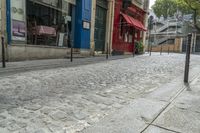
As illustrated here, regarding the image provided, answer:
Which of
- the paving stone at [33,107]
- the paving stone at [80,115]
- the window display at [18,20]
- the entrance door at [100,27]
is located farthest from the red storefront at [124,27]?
the paving stone at [80,115]

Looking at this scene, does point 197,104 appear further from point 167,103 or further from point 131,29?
point 131,29

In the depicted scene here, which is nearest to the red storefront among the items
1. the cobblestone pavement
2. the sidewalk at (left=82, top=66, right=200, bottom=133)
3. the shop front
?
the shop front

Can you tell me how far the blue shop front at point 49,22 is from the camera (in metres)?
9.44

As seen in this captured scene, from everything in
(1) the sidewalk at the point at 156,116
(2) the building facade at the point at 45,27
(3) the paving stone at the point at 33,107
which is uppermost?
(2) the building facade at the point at 45,27

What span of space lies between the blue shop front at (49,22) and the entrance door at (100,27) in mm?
1452

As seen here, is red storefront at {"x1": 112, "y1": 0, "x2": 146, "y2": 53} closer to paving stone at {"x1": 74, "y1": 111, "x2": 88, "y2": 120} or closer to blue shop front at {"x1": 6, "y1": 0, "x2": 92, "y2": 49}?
blue shop front at {"x1": 6, "y1": 0, "x2": 92, "y2": 49}

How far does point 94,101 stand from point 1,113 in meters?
1.56

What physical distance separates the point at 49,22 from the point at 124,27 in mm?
9400

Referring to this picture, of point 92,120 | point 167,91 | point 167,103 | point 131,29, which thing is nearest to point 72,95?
point 92,120

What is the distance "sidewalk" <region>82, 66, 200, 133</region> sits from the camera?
2834 mm

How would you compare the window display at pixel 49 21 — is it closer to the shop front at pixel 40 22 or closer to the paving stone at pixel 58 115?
the shop front at pixel 40 22

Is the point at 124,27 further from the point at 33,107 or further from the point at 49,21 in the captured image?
the point at 33,107

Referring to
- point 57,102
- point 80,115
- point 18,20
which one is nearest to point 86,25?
point 18,20

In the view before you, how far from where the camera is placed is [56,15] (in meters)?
12.3
